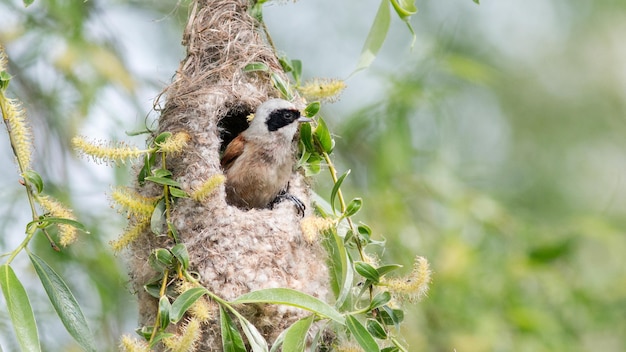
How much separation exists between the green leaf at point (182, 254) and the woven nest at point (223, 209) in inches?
7.8

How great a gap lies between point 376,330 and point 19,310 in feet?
3.39

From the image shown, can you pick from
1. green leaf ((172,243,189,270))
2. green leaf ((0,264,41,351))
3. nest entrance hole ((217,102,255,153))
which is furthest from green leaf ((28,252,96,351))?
nest entrance hole ((217,102,255,153))

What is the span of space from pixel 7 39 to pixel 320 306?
294 centimetres

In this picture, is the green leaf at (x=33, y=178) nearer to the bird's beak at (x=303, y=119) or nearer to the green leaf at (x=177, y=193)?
the green leaf at (x=177, y=193)

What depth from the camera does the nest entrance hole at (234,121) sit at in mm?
3285

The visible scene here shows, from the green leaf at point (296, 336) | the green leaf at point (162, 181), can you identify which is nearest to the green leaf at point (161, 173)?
the green leaf at point (162, 181)

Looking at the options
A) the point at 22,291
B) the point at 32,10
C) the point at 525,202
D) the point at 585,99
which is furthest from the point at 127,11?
the point at 585,99

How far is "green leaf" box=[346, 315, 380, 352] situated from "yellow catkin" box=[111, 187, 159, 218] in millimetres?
789

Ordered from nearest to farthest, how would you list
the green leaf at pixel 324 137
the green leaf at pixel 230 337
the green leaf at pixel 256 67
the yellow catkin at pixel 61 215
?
the yellow catkin at pixel 61 215 < the green leaf at pixel 230 337 < the green leaf at pixel 324 137 < the green leaf at pixel 256 67

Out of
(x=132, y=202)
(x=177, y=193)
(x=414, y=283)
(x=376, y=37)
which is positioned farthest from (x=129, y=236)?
(x=376, y=37)

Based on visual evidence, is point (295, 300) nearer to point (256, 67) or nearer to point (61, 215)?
point (61, 215)

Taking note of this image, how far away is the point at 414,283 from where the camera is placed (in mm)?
2475

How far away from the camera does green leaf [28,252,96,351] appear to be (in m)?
2.39

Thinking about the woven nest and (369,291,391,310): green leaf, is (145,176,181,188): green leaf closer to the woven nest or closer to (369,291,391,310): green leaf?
the woven nest
